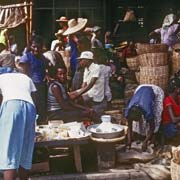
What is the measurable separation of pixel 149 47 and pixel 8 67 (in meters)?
4.15

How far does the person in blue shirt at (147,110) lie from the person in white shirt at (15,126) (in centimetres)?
216

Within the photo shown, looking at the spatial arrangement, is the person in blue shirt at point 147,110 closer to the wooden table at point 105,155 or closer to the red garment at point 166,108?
the red garment at point 166,108

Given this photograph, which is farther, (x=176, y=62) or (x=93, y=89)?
(x=176, y=62)

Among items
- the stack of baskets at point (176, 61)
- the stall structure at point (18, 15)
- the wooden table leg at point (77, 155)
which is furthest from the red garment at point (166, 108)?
the stall structure at point (18, 15)

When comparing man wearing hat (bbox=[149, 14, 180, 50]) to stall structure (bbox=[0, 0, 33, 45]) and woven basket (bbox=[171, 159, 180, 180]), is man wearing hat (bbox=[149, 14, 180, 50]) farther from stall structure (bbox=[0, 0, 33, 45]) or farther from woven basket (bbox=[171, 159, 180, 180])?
woven basket (bbox=[171, 159, 180, 180])

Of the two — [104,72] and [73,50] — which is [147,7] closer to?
[73,50]

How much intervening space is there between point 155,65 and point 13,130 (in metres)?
4.90

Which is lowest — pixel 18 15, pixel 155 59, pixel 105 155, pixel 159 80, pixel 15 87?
pixel 105 155

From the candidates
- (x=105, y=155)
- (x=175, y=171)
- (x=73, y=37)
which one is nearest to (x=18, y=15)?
(x=73, y=37)

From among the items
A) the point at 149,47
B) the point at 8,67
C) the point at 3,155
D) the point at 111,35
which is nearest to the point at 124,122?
the point at 149,47

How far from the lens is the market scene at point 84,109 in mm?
6883

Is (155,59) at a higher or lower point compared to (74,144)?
higher

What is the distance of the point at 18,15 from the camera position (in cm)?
962

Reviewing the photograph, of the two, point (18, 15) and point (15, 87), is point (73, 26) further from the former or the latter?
point (15, 87)
